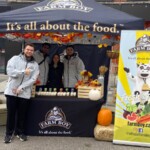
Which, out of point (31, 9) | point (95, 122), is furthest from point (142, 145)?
point (31, 9)

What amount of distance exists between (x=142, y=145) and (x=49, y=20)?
8.92 feet

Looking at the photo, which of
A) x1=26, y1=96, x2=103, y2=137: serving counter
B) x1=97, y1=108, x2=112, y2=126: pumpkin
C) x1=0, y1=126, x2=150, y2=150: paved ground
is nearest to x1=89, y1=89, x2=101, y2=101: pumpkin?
x1=26, y1=96, x2=103, y2=137: serving counter

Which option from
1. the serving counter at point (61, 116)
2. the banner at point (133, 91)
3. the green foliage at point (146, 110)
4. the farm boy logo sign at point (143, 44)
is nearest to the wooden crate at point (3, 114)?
the serving counter at point (61, 116)

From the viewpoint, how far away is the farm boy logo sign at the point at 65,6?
6.06 metres

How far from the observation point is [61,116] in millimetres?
5879

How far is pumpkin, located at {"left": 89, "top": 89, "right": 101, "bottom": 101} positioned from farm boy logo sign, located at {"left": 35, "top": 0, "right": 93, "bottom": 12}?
5.12ft

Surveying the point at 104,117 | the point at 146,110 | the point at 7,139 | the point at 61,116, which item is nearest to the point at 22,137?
the point at 7,139

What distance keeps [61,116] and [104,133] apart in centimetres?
85

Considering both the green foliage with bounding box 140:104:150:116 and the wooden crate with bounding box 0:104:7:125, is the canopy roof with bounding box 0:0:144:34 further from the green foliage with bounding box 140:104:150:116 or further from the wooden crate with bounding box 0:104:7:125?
the wooden crate with bounding box 0:104:7:125

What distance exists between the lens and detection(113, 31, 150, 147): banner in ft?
17.5

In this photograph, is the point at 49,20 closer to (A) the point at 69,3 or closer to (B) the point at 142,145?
(A) the point at 69,3

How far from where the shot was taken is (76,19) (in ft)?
18.3

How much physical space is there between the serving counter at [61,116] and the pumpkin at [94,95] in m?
0.10

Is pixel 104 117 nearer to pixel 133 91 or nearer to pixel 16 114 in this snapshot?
pixel 133 91
